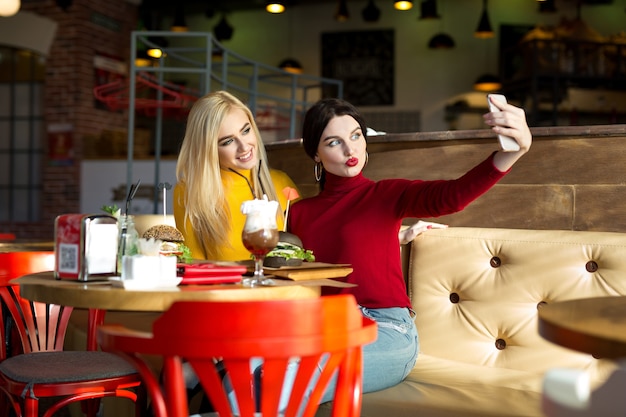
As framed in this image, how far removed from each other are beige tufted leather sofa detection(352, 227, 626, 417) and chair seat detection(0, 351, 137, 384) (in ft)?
2.26

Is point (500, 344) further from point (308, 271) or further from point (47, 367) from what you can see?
point (47, 367)

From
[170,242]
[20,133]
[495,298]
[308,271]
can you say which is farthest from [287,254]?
[20,133]

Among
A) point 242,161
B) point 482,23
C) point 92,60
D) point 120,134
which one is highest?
point 482,23

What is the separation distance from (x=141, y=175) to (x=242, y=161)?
5893 mm

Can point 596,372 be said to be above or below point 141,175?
below

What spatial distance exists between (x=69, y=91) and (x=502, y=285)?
298 inches

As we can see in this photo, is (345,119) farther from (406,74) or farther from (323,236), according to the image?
(406,74)

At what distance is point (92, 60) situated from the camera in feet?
29.5

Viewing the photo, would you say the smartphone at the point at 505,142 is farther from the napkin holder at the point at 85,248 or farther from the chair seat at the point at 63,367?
the chair seat at the point at 63,367

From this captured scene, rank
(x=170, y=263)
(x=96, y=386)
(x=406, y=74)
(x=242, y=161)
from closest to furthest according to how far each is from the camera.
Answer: (x=170, y=263) < (x=96, y=386) < (x=242, y=161) < (x=406, y=74)

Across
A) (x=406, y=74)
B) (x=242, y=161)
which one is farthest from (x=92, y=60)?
(x=242, y=161)

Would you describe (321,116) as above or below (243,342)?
above

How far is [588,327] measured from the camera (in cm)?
117

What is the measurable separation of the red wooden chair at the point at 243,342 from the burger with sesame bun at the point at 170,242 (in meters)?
0.70
